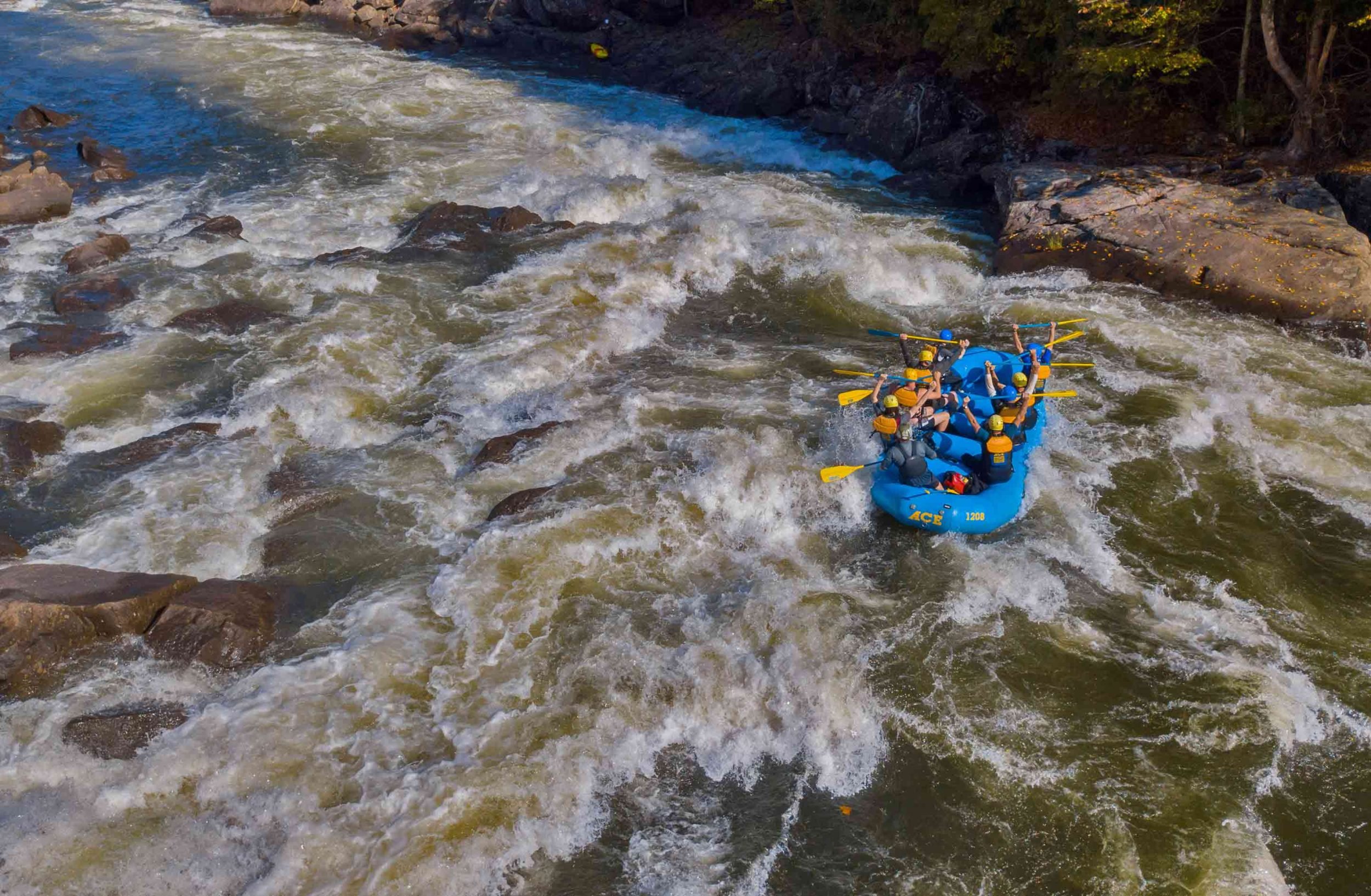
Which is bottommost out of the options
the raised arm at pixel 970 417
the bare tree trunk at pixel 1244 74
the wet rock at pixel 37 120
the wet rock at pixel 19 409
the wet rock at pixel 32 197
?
the wet rock at pixel 19 409

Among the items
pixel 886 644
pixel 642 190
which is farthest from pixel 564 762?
pixel 642 190

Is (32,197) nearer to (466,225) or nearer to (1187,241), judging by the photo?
(466,225)

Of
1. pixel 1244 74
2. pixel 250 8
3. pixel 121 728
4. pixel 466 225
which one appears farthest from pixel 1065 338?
pixel 250 8

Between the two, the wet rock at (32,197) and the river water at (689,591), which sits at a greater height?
the wet rock at (32,197)

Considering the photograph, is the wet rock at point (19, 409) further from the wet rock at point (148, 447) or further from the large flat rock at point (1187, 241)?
the large flat rock at point (1187, 241)

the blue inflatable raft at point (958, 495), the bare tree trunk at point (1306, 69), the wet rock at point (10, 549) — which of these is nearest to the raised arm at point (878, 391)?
the blue inflatable raft at point (958, 495)
